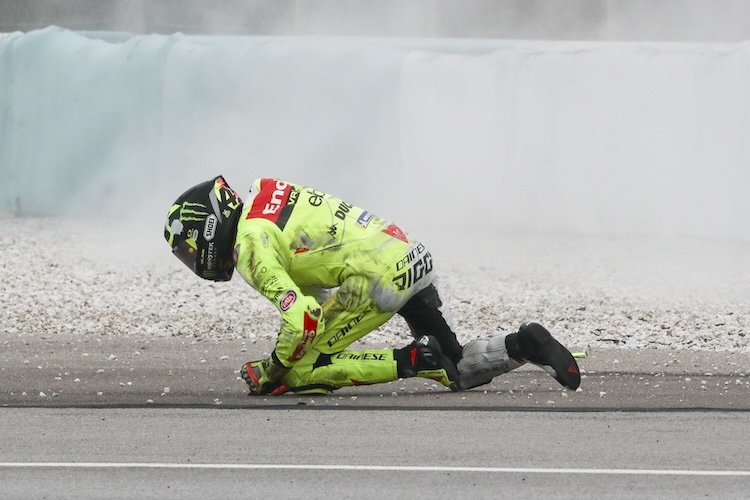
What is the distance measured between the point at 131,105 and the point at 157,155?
0.76 metres

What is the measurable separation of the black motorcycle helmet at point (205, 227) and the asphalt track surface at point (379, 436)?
30.2 inches

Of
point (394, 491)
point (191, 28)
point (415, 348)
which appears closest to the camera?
point (394, 491)

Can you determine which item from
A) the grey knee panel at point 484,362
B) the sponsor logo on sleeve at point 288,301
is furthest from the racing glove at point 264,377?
the grey knee panel at point 484,362

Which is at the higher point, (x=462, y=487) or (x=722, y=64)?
(x=722, y=64)

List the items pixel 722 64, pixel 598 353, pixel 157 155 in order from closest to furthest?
pixel 598 353 → pixel 722 64 → pixel 157 155

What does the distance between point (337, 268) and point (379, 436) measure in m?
1.10

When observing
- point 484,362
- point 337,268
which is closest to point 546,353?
point 484,362

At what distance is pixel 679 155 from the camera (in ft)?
44.7

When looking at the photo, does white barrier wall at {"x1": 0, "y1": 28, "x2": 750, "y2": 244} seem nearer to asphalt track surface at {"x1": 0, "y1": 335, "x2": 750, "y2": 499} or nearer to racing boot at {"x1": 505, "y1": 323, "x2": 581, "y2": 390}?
asphalt track surface at {"x1": 0, "y1": 335, "x2": 750, "y2": 499}

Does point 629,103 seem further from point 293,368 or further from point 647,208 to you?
point 293,368

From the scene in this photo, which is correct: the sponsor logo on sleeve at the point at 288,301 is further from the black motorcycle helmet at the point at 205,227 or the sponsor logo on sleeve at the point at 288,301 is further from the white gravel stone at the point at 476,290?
the white gravel stone at the point at 476,290

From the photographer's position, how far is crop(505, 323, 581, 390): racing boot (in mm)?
6047

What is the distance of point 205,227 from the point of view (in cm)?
628

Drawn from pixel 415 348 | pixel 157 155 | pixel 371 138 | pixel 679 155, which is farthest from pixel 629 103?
pixel 415 348
